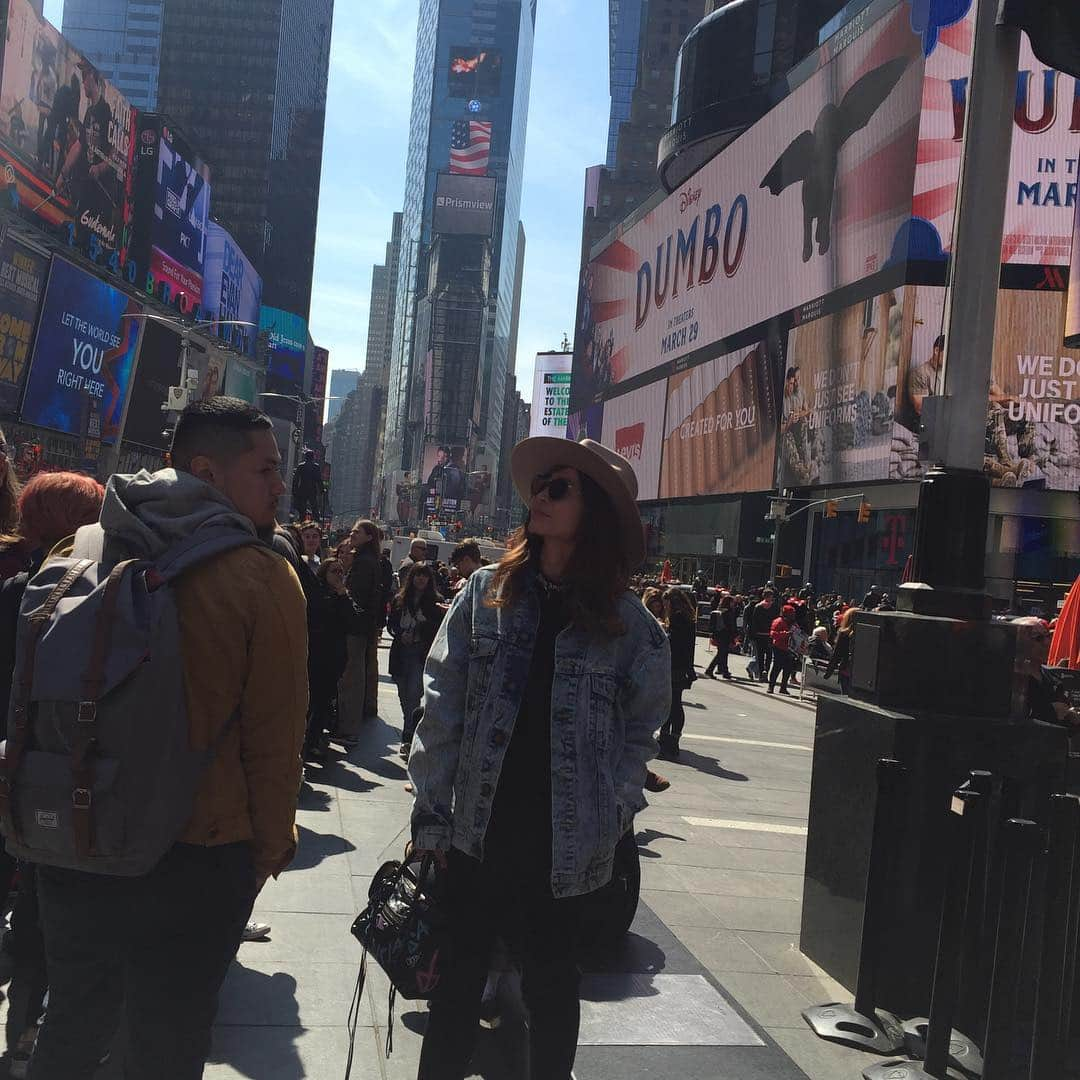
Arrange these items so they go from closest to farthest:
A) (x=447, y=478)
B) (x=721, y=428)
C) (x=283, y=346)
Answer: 1. (x=721, y=428)
2. (x=283, y=346)
3. (x=447, y=478)

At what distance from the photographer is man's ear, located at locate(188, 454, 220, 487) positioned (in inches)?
102

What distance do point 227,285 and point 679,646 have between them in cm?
7944

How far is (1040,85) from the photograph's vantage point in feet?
149

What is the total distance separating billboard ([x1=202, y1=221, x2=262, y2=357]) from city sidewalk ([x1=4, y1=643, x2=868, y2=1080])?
71.6m

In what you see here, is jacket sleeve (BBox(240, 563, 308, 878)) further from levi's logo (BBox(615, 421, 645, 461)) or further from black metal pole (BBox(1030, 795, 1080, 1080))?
levi's logo (BBox(615, 421, 645, 461))

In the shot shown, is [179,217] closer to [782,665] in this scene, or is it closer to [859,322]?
[859,322]

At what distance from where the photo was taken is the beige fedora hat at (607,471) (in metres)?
3.09

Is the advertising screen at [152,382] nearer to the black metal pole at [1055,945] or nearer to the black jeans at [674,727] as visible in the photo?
the black jeans at [674,727]

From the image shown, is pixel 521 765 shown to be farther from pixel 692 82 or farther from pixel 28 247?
pixel 692 82

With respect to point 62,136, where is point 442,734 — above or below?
below

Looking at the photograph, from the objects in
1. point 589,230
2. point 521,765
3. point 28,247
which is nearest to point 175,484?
point 521,765

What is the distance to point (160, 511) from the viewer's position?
244 centimetres

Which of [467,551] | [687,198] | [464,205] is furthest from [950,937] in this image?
[464,205]

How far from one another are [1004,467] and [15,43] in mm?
42501
